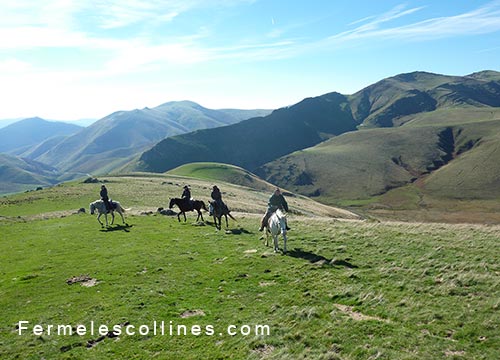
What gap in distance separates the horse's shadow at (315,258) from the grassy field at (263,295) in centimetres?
7

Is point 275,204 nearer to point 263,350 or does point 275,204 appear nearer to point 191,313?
point 191,313

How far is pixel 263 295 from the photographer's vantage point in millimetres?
17297

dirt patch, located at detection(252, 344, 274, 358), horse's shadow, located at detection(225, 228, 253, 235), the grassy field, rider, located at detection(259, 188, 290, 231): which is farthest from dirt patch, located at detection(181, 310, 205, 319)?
horse's shadow, located at detection(225, 228, 253, 235)

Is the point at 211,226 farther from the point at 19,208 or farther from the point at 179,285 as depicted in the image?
the point at 19,208

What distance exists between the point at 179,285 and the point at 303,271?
7.27 metres

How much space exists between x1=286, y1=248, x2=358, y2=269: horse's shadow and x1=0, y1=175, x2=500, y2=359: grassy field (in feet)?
0.24

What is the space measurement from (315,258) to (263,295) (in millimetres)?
6083

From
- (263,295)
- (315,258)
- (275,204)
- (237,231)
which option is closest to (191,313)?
(263,295)

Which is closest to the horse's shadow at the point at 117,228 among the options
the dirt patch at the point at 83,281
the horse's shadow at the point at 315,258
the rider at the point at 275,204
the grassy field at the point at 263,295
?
the grassy field at the point at 263,295

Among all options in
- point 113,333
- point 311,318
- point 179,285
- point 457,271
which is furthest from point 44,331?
point 457,271

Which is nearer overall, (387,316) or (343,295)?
(387,316)

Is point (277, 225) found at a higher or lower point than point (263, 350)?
higher

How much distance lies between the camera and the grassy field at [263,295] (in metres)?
12.7

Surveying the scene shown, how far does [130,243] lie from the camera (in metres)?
28.8
